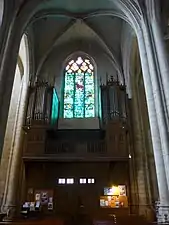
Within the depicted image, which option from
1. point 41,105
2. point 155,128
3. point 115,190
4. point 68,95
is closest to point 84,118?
point 68,95

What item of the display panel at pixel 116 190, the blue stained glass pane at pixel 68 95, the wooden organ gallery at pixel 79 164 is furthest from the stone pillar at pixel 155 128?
the blue stained glass pane at pixel 68 95

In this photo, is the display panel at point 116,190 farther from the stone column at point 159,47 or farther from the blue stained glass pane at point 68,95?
the stone column at point 159,47

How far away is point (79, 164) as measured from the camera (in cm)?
1221

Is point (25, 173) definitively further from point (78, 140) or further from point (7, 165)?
point (78, 140)

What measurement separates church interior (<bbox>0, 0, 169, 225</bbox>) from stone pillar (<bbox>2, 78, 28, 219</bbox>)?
48 millimetres

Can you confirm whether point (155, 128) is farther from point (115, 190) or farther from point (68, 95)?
point (68, 95)

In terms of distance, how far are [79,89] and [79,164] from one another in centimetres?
523

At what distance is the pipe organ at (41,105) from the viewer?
12.3 metres

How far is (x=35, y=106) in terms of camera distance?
12859mm

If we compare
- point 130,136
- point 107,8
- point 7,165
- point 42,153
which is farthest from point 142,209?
point 107,8

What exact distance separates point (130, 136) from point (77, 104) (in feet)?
13.3

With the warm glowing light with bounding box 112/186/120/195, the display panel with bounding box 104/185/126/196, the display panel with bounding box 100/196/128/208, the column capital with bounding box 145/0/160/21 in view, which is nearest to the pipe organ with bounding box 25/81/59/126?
the display panel with bounding box 104/185/126/196

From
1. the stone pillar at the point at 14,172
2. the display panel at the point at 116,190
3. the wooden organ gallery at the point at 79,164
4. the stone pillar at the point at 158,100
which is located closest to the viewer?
the stone pillar at the point at 158,100

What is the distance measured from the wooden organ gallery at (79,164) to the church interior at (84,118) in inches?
1.9
